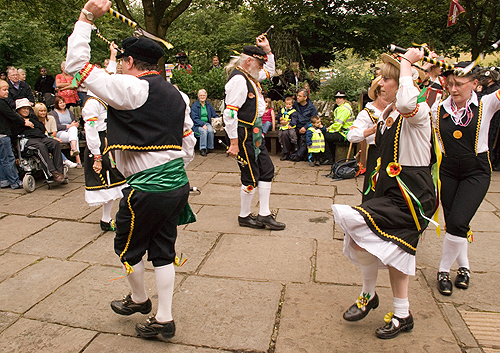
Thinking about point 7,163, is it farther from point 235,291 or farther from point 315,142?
point 315,142

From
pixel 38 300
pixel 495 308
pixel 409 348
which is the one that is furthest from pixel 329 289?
pixel 38 300

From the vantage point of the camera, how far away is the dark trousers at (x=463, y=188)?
10.6 ft

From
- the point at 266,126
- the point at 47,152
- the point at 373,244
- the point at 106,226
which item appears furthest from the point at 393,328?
the point at 266,126

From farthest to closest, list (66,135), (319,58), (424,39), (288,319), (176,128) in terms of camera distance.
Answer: (319,58) → (424,39) → (66,135) → (288,319) → (176,128)

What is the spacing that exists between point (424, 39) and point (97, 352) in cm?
1663

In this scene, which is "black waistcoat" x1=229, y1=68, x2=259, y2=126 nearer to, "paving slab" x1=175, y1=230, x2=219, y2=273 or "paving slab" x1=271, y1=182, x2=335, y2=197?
"paving slab" x1=175, y1=230, x2=219, y2=273

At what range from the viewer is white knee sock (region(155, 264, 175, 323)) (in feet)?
8.66

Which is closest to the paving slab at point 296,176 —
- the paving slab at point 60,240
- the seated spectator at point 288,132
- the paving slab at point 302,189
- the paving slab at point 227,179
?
the paving slab at point 302,189

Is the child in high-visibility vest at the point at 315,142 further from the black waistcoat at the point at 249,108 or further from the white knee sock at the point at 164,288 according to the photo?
the white knee sock at the point at 164,288

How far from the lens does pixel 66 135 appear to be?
7953 millimetres

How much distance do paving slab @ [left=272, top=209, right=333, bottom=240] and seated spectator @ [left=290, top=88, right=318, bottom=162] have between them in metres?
3.22

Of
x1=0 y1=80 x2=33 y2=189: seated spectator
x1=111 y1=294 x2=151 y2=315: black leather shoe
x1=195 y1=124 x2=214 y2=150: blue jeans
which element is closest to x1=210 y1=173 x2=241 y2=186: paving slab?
x1=195 y1=124 x2=214 y2=150: blue jeans

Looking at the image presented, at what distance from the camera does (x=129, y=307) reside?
2.84 m

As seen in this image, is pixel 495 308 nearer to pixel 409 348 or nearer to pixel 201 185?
pixel 409 348
